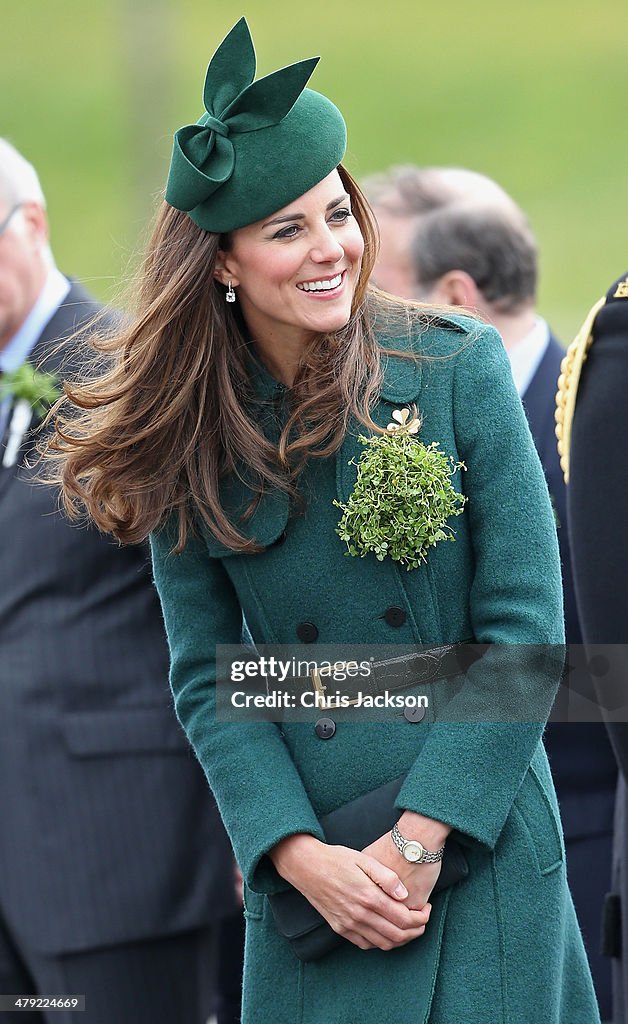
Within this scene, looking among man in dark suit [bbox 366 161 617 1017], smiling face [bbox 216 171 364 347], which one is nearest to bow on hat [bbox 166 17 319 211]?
smiling face [bbox 216 171 364 347]

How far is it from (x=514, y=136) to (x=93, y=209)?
18.8 ft

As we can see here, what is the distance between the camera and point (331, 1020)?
2486 mm

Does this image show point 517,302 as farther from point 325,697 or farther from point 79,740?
point 325,697

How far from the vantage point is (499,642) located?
2408 millimetres

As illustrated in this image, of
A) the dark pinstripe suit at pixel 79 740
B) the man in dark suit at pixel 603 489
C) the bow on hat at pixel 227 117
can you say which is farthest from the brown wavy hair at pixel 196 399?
the dark pinstripe suit at pixel 79 740

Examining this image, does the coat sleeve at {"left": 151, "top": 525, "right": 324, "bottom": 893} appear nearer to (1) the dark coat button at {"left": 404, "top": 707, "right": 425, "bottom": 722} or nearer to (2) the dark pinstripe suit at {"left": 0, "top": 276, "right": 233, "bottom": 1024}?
(1) the dark coat button at {"left": 404, "top": 707, "right": 425, "bottom": 722}

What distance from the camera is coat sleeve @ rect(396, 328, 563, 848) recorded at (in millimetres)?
2391

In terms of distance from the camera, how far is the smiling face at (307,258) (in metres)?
2.46

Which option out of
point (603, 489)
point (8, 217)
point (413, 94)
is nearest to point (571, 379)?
point (603, 489)

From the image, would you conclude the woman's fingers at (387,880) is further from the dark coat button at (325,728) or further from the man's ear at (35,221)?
the man's ear at (35,221)

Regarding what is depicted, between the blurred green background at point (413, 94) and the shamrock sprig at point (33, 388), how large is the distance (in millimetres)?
13836

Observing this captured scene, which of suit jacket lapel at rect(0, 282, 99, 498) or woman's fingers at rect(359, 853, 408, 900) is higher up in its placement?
suit jacket lapel at rect(0, 282, 99, 498)

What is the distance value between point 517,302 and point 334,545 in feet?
5.17

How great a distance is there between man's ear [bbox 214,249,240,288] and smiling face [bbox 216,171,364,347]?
0.07ft
